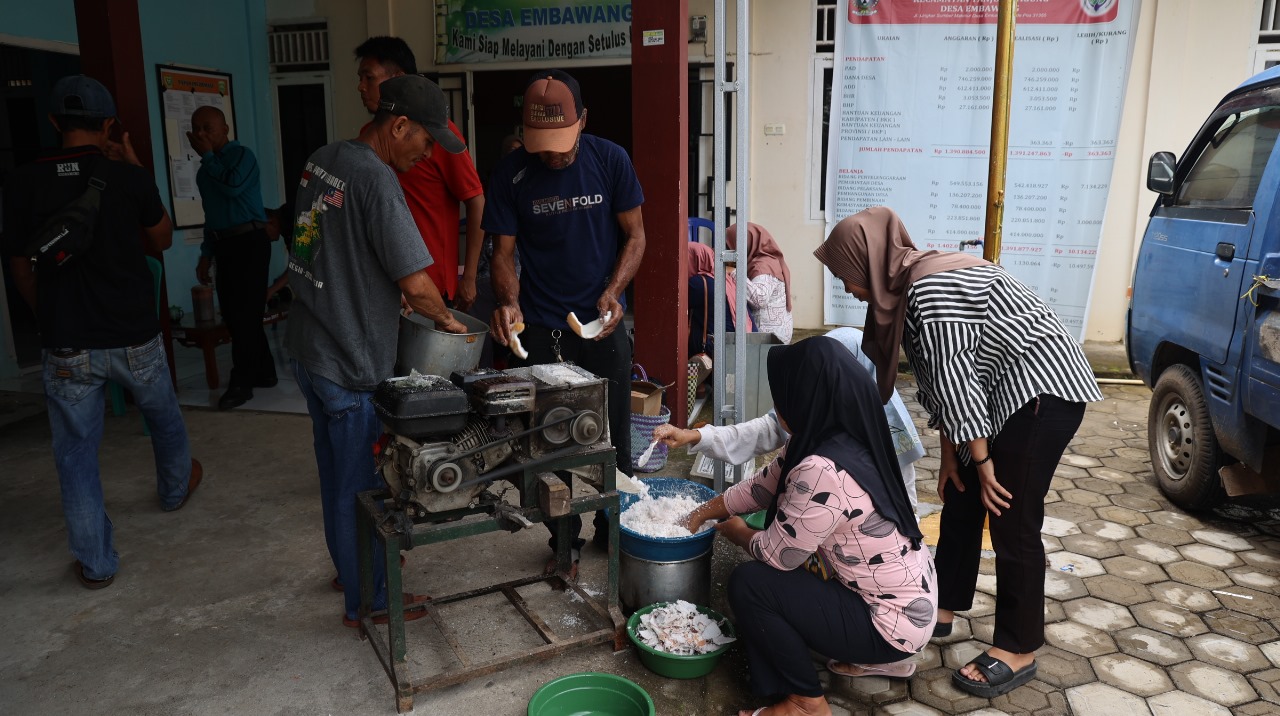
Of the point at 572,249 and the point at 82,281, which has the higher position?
the point at 572,249

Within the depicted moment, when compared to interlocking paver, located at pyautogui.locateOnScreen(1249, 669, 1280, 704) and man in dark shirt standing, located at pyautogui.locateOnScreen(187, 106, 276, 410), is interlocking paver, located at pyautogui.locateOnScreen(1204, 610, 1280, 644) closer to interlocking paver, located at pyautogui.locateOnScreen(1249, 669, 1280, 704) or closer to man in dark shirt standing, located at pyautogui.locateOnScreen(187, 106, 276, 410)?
interlocking paver, located at pyautogui.locateOnScreen(1249, 669, 1280, 704)

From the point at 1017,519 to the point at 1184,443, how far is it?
223 centimetres

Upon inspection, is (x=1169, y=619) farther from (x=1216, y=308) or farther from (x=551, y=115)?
(x=551, y=115)

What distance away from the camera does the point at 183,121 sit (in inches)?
324

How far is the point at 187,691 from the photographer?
294 centimetres

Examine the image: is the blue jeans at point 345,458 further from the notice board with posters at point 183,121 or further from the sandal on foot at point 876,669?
the notice board with posters at point 183,121

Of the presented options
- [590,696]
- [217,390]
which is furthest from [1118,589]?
[217,390]

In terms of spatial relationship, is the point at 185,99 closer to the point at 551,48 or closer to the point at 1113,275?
the point at 551,48

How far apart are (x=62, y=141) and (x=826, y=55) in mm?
6116

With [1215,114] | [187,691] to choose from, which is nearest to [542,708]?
[187,691]

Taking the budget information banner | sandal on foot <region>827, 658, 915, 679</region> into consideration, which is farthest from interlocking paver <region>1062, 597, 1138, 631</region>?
the budget information banner

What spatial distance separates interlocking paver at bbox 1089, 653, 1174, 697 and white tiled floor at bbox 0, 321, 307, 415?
486cm

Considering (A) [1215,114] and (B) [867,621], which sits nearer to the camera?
(B) [867,621]

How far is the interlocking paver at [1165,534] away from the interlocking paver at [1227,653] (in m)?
0.90
